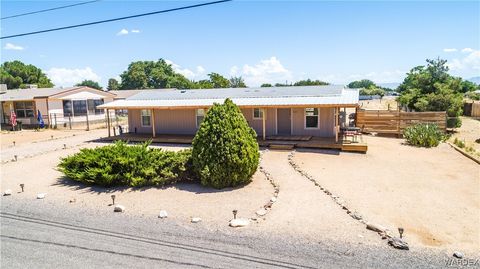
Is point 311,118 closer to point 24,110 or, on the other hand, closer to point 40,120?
point 40,120

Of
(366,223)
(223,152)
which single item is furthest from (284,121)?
(366,223)

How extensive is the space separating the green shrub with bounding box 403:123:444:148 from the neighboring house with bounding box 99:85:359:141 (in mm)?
3421

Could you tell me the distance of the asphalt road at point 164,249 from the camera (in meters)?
5.59

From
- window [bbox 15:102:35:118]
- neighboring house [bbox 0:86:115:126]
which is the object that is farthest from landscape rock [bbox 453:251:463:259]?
window [bbox 15:102:35:118]

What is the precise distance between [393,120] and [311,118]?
18.3 ft

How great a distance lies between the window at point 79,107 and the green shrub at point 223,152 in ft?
75.7

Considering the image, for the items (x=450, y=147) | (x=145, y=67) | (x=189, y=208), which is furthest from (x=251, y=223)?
(x=145, y=67)

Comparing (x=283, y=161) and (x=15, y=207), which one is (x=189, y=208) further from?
(x=283, y=161)

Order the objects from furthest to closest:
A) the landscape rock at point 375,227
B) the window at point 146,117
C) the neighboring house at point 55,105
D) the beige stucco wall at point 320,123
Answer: the neighboring house at point 55,105 < the window at point 146,117 < the beige stucco wall at point 320,123 < the landscape rock at point 375,227

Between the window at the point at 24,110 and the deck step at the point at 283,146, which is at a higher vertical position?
the window at the point at 24,110

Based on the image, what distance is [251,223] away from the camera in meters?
7.21

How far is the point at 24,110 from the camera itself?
2820 cm

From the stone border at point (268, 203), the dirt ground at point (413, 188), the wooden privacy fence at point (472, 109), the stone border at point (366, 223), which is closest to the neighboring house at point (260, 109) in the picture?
the dirt ground at point (413, 188)

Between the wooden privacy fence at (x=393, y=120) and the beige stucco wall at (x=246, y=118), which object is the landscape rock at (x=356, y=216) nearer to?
the beige stucco wall at (x=246, y=118)
